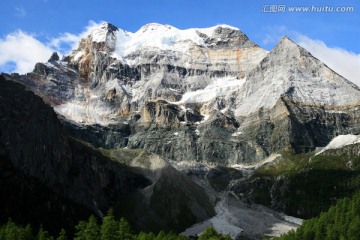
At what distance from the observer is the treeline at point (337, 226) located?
15862cm

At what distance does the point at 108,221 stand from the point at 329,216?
284ft

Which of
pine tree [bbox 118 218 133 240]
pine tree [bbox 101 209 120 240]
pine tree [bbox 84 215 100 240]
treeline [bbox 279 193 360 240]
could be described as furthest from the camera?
treeline [bbox 279 193 360 240]

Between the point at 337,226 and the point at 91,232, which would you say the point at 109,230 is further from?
the point at 337,226

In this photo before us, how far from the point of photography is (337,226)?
166 m

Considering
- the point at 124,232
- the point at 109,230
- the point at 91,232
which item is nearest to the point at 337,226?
the point at 124,232

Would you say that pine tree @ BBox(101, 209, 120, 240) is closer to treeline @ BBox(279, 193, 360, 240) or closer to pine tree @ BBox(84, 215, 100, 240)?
pine tree @ BBox(84, 215, 100, 240)

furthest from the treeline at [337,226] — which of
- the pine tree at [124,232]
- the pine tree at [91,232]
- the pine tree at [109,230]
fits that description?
the pine tree at [91,232]

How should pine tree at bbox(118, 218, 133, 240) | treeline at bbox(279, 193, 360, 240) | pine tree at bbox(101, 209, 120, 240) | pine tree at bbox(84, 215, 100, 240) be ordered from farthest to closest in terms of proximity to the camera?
treeline at bbox(279, 193, 360, 240) → pine tree at bbox(84, 215, 100, 240) → pine tree at bbox(118, 218, 133, 240) → pine tree at bbox(101, 209, 120, 240)

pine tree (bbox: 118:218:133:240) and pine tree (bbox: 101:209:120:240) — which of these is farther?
pine tree (bbox: 118:218:133:240)

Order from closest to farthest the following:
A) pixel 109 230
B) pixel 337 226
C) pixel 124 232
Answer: pixel 109 230 → pixel 124 232 → pixel 337 226

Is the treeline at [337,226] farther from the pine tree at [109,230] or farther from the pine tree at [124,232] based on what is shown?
the pine tree at [109,230]

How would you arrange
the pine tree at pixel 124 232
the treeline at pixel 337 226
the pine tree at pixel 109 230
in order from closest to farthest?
1. the pine tree at pixel 109 230
2. the pine tree at pixel 124 232
3. the treeline at pixel 337 226

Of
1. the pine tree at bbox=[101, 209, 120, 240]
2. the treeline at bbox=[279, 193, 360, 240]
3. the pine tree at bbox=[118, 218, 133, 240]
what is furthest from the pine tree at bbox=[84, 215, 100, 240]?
the treeline at bbox=[279, 193, 360, 240]

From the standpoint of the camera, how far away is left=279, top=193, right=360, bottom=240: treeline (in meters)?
159
